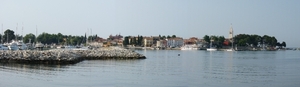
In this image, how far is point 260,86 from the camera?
22.7 metres

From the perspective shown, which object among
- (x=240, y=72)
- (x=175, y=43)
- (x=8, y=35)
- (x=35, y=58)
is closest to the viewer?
(x=240, y=72)

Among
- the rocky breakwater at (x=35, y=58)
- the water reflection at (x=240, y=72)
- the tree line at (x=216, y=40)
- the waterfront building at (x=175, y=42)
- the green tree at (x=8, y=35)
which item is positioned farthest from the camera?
the waterfront building at (x=175, y=42)

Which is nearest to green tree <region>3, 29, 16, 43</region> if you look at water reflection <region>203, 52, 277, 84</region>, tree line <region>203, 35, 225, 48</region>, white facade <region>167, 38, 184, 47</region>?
white facade <region>167, 38, 184, 47</region>

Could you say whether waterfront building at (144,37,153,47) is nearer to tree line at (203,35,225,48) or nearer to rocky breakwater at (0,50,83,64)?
tree line at (203,35,225,48)

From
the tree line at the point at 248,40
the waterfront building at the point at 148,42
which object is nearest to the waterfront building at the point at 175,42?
the waterfront building at the point at 148,42

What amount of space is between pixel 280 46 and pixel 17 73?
183806mm

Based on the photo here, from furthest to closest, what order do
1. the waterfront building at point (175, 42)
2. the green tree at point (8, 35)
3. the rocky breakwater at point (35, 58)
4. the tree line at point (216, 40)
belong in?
1. the waterfront building at point (175, 42)
2. the tree line at point (216, 40)
3. the green tree at point (8, 35)
4. the rocky breakwater at point (35, 58)

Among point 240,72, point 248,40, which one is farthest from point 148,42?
point 240,72

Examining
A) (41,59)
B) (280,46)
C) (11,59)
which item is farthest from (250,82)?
(280,46)

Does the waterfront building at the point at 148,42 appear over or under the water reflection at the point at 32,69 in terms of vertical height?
over

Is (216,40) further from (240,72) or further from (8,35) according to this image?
(240,72)

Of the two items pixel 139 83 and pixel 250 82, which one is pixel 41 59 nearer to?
pixel 139 83

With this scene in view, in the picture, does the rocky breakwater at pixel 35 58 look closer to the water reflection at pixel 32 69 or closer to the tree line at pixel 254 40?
the water reflection at pixel 32 69

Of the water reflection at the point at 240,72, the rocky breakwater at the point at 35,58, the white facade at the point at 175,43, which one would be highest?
the white facade at the point at 175,43
